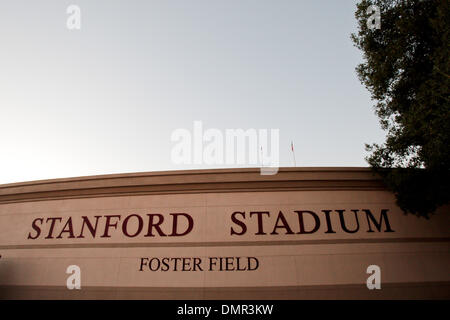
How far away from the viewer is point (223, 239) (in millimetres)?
11578

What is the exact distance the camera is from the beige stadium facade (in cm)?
1072

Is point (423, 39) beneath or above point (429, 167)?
above

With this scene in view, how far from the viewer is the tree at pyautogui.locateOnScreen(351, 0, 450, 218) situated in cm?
902

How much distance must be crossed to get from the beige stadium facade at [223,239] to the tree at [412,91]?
1671mm

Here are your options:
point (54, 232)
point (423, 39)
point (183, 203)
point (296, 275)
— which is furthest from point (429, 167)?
point (54, 232)

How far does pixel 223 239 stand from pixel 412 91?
9059 millimetres

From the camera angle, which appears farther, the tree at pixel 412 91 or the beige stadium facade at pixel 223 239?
the beige stadium facade at pixel 223 239

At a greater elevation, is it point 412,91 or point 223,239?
point 412,91

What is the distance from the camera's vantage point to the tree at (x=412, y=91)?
9.02 m

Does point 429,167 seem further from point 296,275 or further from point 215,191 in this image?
point 215,191

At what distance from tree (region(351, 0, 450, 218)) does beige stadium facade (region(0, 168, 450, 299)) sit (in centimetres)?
167

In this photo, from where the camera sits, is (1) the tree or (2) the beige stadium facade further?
(2) the beige stadium facade
